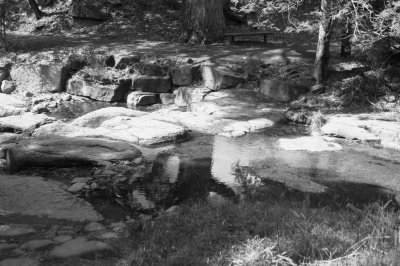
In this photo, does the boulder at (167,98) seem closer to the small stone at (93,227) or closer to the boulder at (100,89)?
the boulder at (100,89)

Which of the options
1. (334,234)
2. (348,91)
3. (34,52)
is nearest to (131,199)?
(334,234)

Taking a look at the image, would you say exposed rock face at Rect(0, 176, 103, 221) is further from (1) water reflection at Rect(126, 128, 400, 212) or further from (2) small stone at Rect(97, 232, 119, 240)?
(1) water reflection at Rect(126, 128, 400, 212)

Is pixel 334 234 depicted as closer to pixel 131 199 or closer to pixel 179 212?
pixel 179 212

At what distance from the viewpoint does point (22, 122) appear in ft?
31.5

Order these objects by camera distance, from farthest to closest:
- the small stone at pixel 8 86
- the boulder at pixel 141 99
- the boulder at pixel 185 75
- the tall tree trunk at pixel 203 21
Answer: the tall tree trunk at pixel 203 21, the small stone at pixel 8 86, the boulder at pixel 185 75, the boulder at pixel 141 99

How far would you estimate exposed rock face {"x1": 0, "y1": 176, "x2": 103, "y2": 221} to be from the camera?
494cm

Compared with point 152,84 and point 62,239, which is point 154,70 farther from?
point 62,239

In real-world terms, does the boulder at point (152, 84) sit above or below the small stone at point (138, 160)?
above

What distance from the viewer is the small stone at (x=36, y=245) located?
3873 millimetres

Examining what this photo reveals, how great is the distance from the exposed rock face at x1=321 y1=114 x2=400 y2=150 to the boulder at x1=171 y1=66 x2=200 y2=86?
3819 millimetres

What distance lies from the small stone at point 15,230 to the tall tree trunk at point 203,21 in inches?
429

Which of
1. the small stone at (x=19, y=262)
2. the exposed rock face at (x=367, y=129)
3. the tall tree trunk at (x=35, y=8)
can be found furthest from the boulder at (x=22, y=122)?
the tall tree trunk at (x=35, y=8)

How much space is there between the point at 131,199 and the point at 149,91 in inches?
256

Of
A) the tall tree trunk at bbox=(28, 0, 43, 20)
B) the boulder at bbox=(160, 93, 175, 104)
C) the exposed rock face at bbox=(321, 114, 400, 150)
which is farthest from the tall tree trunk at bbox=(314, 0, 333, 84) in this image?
the tall tree trunk at bbox=(28, 0, 43, 20)
